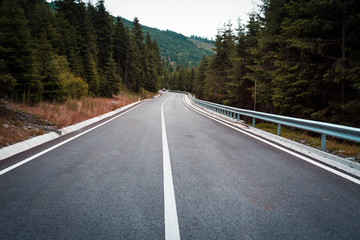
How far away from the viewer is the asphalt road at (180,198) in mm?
2389

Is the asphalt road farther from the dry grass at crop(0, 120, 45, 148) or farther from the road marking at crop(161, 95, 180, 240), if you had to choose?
the dry grass at crop(0, 120, 45, 148)

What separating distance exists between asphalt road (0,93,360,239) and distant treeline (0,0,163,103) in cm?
755

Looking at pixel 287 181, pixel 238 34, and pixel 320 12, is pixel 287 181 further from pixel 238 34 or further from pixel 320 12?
pixel 238 34

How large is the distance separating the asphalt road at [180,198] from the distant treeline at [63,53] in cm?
755

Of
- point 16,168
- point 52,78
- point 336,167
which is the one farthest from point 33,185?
point 52,78

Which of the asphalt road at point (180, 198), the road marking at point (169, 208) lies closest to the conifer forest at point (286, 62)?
the asphalt road at point (180, 198)

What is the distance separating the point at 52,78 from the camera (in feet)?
49.8

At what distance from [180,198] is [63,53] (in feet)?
109

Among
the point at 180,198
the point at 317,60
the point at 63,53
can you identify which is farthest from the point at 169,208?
the point at 63,53

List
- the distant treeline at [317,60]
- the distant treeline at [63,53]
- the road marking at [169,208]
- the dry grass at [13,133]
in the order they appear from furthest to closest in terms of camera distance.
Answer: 1. the distant treeline at [63,53]
2. the distant treeline at [317,60]
3. the dry grass at [13,133]
4. the road marking at [169,208]

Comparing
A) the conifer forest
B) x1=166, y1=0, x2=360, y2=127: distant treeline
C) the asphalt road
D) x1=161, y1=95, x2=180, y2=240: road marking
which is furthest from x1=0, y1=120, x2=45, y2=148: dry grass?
x1=166, y1=0, x2=360, y2=127: distant treeline

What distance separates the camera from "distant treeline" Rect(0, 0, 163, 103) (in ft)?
38.4

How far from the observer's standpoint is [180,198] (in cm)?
314

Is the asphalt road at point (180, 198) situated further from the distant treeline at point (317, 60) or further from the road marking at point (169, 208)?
the distant treeline at point (317, 60)
